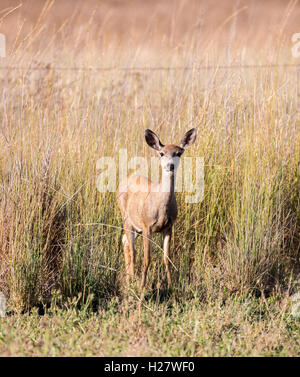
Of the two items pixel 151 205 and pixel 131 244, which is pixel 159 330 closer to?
pixel 131 244

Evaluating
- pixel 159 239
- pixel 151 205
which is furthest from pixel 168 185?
pixel 159 239

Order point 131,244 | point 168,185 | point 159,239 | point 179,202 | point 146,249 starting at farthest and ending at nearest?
→ point 179,202
point 159,239
point 131,244
point 146,249
point 168,185

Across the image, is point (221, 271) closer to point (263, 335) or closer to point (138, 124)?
point (263, 335)

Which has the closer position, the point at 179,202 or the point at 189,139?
the point at 189,139

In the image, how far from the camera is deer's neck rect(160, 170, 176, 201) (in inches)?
169

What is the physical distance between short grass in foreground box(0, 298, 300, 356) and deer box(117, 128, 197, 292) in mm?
385

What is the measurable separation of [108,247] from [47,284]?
0.57m

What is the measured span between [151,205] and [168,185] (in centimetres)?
23

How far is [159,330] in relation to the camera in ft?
13.3

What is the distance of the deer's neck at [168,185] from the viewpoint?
169 inches

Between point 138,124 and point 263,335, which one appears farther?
point 138,124

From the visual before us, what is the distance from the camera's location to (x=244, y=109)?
17.6 feet

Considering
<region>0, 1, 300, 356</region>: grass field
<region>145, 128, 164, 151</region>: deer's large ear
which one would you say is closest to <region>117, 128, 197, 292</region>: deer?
<region>145, 128, 164, 151</region>: deer's large ear
